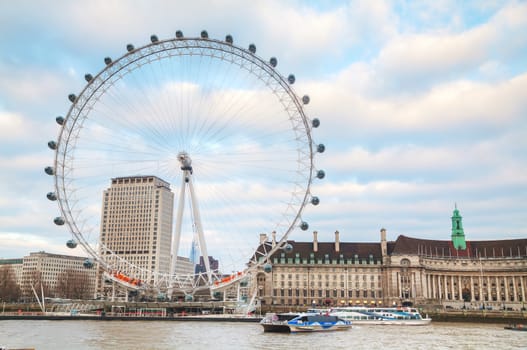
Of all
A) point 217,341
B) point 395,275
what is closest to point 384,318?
point 395,275

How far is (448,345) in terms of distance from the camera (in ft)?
151

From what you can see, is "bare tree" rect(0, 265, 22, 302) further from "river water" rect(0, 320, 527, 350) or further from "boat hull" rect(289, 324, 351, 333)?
"boat hull" rect(289, 324, 351, 333)

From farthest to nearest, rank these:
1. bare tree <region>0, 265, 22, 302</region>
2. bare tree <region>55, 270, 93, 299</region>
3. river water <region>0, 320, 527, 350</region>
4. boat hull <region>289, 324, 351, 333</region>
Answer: bare tree <region>55, 270, 93, 299</region>, bare tree <region>0, 265, 22, 302</region>, boat hull <region>289, 324, 351, 333</region>, river water <region>0, 320, 527, 350</region>

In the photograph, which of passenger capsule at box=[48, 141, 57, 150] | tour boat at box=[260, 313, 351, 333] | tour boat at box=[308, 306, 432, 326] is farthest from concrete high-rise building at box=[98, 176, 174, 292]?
tour boat at box=[260, 313, 351, 333]

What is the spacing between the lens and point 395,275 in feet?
384

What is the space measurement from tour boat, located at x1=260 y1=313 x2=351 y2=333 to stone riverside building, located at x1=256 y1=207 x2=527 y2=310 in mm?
51666

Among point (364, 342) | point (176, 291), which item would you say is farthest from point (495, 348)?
point (176, 291)

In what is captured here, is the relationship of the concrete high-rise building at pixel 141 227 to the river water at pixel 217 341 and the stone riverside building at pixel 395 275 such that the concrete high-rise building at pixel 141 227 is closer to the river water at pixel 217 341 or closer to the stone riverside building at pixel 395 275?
the stone riverside building at pixel 395 275

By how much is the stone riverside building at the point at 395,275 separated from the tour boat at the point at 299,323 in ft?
170

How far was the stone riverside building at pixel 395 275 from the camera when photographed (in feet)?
384

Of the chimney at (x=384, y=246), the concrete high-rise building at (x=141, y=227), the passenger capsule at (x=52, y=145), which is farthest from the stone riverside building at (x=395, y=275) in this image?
the concrete high-rise building at (x=141, y=227)

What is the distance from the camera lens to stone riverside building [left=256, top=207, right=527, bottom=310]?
117 metres

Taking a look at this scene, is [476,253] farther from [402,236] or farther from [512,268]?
[402,236]

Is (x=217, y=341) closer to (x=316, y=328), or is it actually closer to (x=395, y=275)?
(x=316, y=328)
